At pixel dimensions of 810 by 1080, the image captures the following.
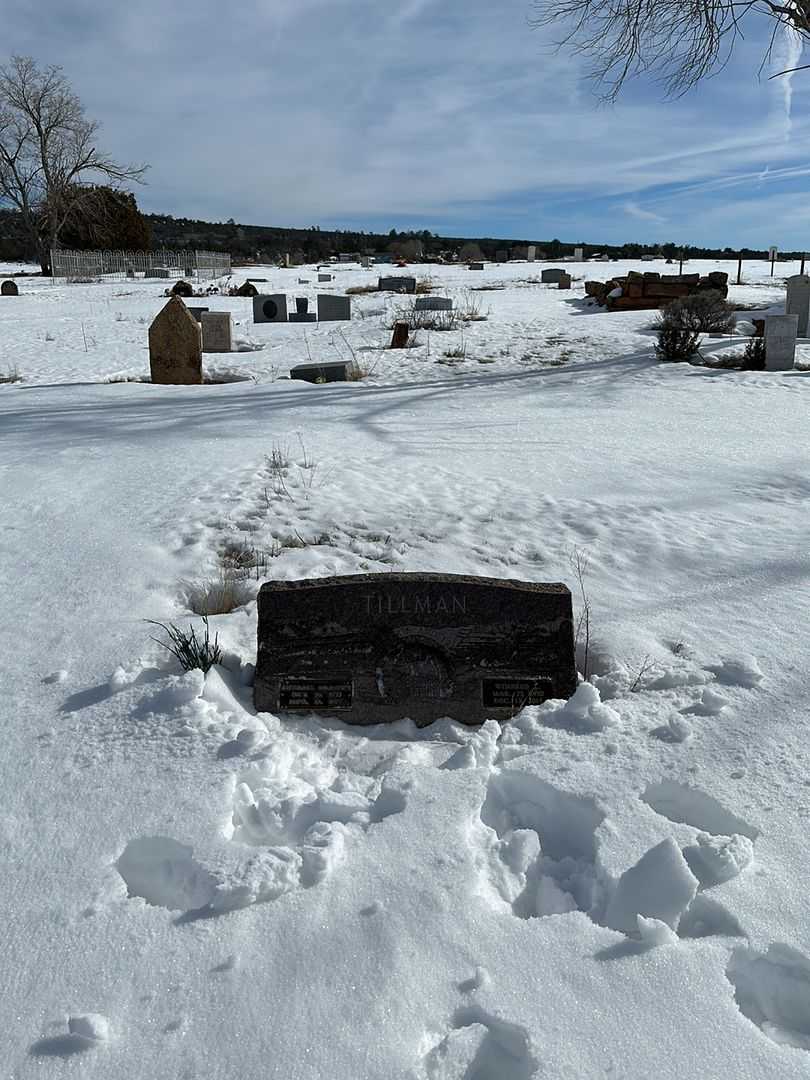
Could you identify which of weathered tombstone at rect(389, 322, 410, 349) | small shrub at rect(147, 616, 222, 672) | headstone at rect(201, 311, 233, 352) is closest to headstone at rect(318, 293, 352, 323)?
headstone at rect(201, 311, 233, 352)

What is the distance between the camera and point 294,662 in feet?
9.53

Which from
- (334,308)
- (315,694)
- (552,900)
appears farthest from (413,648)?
(334,308)

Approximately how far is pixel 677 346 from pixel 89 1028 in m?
12.1

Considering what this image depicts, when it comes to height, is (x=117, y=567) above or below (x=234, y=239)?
below

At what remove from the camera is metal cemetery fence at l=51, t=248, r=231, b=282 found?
131 ft

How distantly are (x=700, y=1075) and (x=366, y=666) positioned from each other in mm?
1637

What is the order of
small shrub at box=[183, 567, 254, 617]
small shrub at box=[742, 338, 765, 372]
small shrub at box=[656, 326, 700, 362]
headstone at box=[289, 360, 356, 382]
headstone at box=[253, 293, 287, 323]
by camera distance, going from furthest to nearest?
headstone at box=[253, 293, 287, 323]
small shrub at box=[656, 326, 700, 362]
small shrub at box=[742, 338, 765, 372]
headstone at box=[289, 360, 356, 382]
small shrub at box=[183, 567, 254, 617]

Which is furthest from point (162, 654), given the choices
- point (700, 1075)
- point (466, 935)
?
point (700, 1075)

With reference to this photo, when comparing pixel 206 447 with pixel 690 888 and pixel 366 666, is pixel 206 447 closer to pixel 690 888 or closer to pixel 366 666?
pixel 366 666

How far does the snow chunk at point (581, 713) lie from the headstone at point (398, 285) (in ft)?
76.3

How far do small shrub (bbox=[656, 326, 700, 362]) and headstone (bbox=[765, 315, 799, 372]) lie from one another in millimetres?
1167

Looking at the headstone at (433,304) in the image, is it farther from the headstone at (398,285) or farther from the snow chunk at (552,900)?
the snow chunk at (552,900)

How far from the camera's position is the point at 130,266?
45.6 m

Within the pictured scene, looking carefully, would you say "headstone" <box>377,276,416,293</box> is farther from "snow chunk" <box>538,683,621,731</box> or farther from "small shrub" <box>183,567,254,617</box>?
"snow chunk" <box>538,683,621,731</box>
